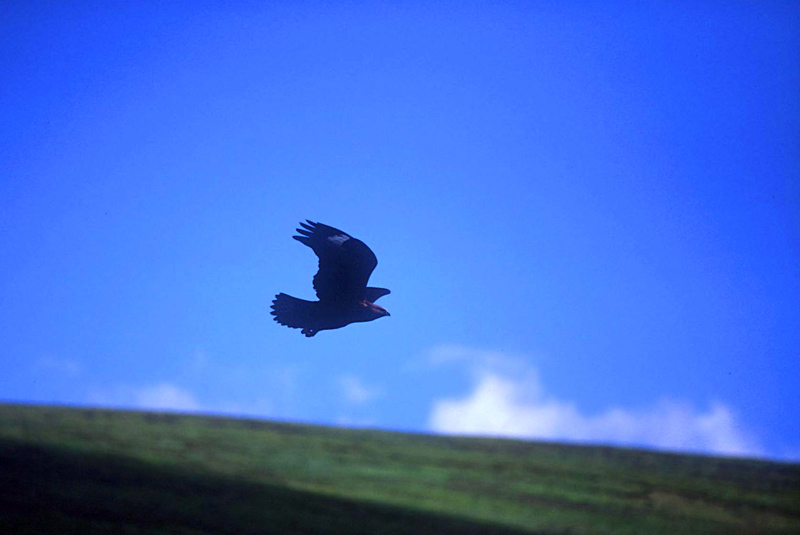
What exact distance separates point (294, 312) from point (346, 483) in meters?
8.98

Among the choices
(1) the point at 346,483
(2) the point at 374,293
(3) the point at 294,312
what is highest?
(2) the point at 374,293

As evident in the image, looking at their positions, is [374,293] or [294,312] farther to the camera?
[294,312]

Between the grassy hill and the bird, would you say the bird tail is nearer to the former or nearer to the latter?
the bird

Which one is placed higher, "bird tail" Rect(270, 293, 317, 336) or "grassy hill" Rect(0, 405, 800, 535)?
"bird tail" Rect(270, 293, 317, 336)

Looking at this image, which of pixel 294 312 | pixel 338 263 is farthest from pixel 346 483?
pixel 294 312

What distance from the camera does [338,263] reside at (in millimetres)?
10789

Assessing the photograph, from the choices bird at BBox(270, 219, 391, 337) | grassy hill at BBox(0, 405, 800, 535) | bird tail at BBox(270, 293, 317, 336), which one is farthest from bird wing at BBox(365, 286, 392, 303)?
grassy hill at BBox(0, 405, 800, 535)

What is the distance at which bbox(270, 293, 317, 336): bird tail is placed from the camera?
37.9 feet

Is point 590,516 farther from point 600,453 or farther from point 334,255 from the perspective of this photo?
point 334,255

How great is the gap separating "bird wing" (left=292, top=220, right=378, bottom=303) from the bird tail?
1.71 ft

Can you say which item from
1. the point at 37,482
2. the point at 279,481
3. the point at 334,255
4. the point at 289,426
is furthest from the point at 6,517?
the point at 334,255

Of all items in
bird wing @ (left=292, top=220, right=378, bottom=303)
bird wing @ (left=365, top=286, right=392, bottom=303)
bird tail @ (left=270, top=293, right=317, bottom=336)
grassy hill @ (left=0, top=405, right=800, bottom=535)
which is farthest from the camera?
bird tail @ (left=270, top=293, right=317, bottom=336)

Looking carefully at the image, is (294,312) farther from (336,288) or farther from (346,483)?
(346,483)

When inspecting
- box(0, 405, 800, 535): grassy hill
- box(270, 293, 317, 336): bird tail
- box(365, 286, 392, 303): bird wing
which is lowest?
box(0, 405, 800, 535): grassy hill
